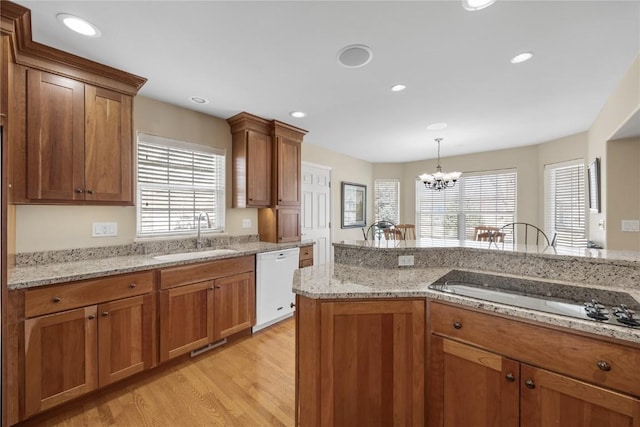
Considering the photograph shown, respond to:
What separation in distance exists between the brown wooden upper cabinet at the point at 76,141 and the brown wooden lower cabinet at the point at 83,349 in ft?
2.79

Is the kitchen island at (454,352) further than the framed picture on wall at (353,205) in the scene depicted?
No

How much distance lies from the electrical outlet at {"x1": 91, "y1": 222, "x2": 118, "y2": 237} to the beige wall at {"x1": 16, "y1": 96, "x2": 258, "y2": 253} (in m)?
0.03

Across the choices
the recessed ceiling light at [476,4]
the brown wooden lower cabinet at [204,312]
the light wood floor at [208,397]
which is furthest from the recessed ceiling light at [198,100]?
the light wood floor at [208,397]

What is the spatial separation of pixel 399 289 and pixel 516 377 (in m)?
0.59

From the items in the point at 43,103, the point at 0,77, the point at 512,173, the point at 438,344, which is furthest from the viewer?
the point at 512,173

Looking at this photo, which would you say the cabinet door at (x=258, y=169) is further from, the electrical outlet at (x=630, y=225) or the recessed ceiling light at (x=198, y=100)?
the electrical outlet at (x=630, y=225)

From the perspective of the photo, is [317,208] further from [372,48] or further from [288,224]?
[372,48]

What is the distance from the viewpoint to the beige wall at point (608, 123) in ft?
7.12

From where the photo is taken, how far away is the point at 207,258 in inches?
98.9

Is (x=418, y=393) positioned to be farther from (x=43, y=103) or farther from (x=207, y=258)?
(x=43, y=103)

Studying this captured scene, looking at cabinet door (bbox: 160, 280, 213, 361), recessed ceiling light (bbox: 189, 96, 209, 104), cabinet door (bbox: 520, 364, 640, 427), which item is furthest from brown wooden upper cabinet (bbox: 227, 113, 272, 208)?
cabinet door (bbox: 520, 364, 640, 427)

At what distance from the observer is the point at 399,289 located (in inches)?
56.6

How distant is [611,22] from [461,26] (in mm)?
912

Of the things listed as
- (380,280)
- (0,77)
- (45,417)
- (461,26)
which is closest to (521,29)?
(461,26)
